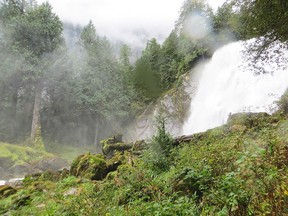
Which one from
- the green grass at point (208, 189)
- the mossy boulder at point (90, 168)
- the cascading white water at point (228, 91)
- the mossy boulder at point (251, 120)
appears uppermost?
the cascading white water at point (228, 91)

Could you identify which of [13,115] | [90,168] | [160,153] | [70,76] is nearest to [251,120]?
[160,153]

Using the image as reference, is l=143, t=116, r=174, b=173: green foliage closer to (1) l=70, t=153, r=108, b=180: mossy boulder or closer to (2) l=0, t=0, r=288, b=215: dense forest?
(2) l=0, t=0, r=288, b=215: dense forest

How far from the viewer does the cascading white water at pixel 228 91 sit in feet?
66.7

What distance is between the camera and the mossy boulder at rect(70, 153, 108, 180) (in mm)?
12267

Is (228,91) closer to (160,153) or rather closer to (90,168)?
(90,168)

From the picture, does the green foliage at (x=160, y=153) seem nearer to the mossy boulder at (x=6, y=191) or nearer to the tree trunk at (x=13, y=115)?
the mossy boulder at (x=6, y=191)

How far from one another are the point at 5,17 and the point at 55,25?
5991 mm

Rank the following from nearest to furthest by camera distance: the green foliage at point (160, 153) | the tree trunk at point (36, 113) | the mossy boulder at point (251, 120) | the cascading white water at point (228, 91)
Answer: the green foliage at point (160, 153) < the mossy boulder at point (251, 120) < the cascading white water at point (228, 91) < the tree trunk at point (36, 113)

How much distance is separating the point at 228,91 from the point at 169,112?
9.31 metres

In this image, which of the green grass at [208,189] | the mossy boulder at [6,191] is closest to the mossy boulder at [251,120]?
the green grass at [208,189]

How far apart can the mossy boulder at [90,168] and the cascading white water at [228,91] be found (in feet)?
36.7

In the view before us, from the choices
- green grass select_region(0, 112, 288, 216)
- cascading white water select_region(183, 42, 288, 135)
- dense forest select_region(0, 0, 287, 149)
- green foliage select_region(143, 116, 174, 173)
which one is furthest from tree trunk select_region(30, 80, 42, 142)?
green foliage select_region(143, 116, 174, 173)

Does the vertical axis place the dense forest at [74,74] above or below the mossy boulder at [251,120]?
above

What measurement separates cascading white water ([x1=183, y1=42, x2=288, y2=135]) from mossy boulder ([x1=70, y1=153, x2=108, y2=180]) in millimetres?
11183
